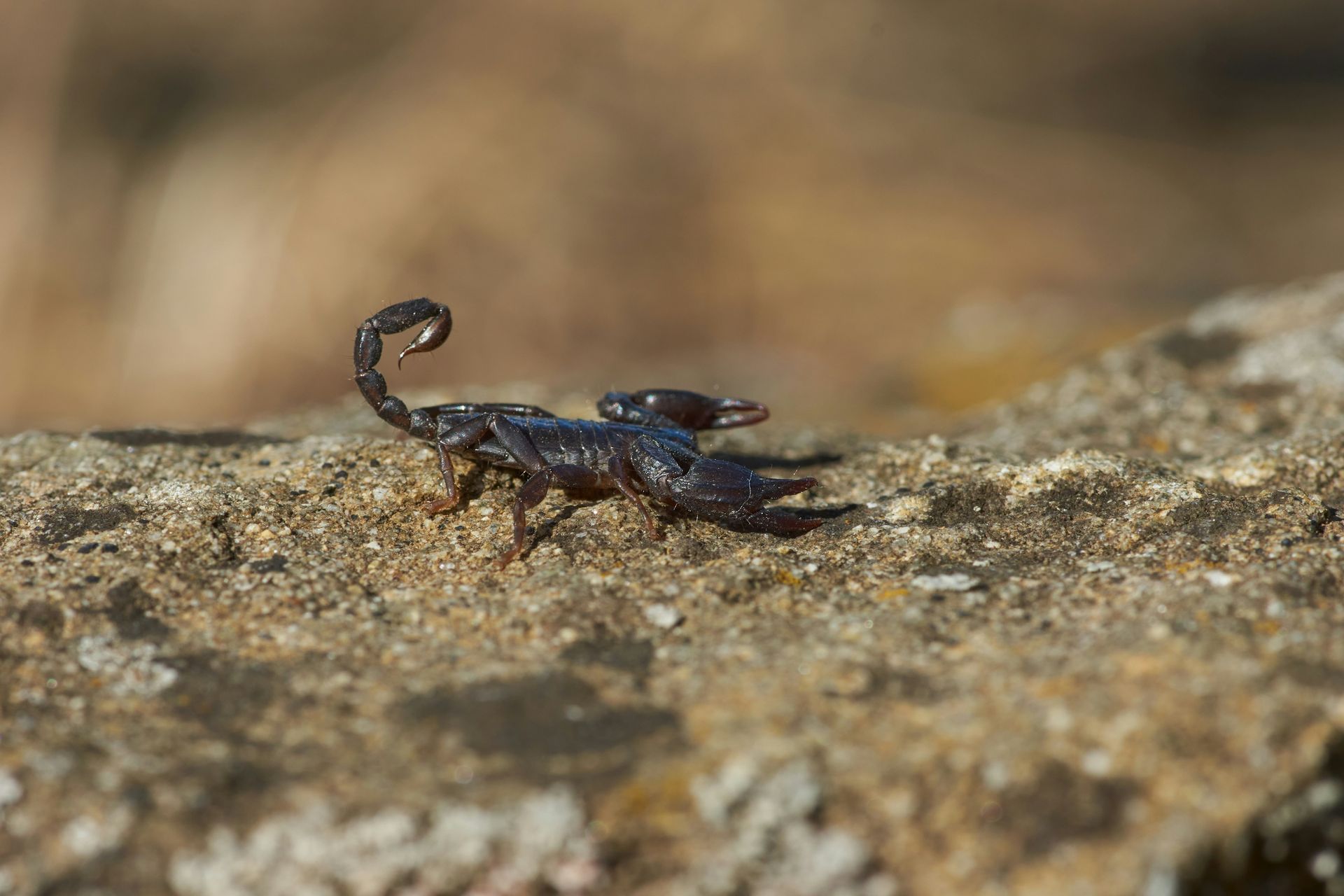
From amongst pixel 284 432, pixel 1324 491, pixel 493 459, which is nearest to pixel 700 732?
pixel 493 459

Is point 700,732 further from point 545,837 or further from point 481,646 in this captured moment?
point 481,646

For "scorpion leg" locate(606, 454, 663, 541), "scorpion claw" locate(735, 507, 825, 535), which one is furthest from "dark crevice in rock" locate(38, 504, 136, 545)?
"scorpion claw" locate(735, 507, 825, 535)

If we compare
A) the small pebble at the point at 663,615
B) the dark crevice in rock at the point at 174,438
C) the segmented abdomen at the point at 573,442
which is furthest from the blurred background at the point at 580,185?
the small pebble at the point at 663,615

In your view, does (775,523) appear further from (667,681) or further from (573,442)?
(667,681)

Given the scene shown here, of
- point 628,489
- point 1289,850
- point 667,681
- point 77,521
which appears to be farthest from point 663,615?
point 77,521

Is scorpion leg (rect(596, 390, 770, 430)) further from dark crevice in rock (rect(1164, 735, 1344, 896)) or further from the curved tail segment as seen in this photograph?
dark crevice in rock (rect(1164, 735, 1344, 896))

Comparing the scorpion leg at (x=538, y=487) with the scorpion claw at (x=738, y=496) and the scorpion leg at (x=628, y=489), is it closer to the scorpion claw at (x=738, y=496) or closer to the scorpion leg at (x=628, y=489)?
the scorpion leg at (x=628, y=489)
